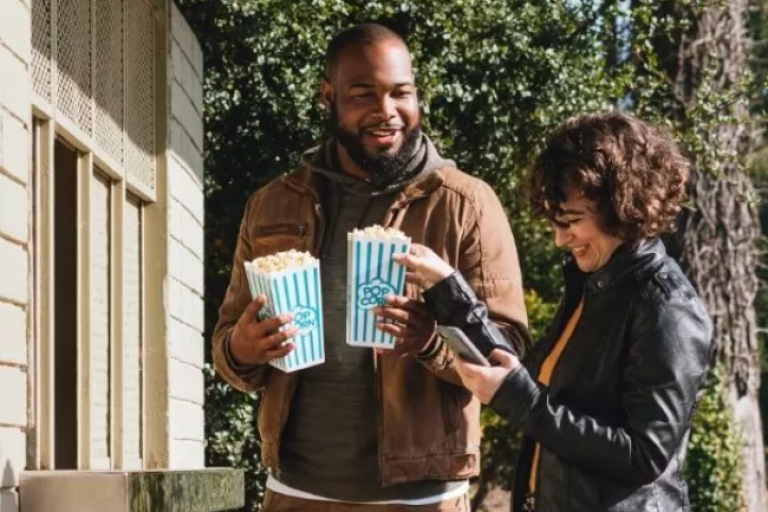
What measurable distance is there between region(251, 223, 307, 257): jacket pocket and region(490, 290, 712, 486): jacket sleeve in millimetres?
1078

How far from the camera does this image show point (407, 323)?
403 cm

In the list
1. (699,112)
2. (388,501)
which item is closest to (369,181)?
(388,501)

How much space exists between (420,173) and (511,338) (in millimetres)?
503

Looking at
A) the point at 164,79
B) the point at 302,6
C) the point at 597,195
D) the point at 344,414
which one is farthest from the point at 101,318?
the point at 302,6

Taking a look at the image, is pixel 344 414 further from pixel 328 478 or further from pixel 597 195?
pixel 597 195

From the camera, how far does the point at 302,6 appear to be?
32.5 ft

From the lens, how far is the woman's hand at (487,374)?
139 inches

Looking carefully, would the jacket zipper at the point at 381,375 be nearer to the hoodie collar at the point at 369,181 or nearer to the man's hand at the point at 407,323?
the hoodie collar at the point at 369,181

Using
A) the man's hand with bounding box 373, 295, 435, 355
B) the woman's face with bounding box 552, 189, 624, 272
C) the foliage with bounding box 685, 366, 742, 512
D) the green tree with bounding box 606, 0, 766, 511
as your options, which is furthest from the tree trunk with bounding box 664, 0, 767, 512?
the woman's face with bounding box 552, 189, 624, 272

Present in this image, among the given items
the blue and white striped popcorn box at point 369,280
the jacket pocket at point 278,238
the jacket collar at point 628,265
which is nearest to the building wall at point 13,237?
the jacket pocket at point 278,238

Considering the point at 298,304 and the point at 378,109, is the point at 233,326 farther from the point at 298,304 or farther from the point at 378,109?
the point at 378,109

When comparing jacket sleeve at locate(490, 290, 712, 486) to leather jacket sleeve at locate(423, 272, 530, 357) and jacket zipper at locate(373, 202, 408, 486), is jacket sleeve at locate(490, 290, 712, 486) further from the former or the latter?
jacket zipper at locate(373, 202, 408, 486)

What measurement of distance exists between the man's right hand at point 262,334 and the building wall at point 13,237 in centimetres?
64

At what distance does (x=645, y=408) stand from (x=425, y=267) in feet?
2.46
